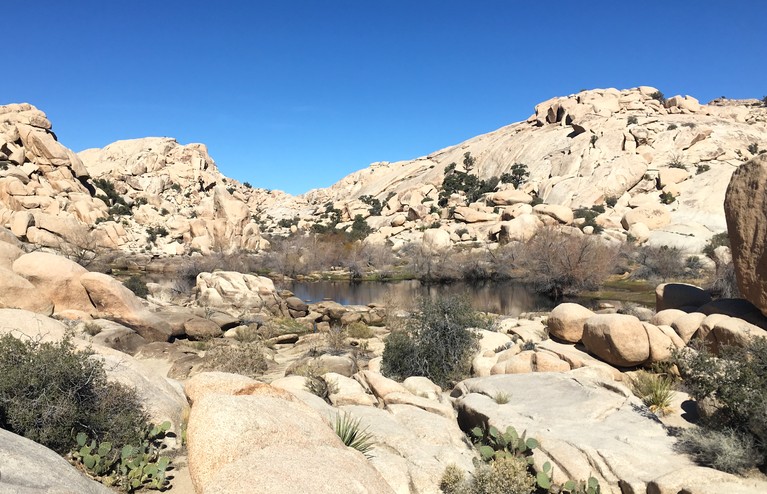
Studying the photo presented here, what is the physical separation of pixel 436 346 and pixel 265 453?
930 cm

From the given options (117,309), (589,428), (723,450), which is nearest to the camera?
(723,450)

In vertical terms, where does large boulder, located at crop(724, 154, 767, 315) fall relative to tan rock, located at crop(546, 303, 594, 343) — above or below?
above

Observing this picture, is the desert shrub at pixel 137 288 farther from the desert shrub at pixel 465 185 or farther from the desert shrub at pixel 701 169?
the desert shrub at pixel 701 169

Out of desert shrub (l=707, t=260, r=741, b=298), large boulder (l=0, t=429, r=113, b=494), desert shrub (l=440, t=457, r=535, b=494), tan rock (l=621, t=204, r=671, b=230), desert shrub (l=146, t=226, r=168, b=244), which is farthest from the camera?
desert shrub (l=146, t=226, r=168, b=244)

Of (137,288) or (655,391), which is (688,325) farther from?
(137,288)

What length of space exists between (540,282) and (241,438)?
111ft

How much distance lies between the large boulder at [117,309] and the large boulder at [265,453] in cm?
1470

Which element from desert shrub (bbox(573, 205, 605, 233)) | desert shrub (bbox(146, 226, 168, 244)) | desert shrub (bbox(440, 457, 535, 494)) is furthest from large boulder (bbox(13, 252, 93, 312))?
desert shrub (bbox(573, 205, 605, 233))

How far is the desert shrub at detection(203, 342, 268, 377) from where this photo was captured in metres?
13.7

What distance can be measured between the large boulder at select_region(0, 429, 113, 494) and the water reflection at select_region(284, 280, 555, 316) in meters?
24.5

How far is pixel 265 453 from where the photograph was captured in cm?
488

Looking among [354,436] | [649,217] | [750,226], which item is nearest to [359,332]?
[354,436]

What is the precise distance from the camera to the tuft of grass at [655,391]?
30.0 feet

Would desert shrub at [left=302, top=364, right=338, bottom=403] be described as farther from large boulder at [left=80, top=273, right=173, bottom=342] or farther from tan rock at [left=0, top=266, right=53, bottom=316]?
tan rock at [left=0, top=266, right=53, bottom=316]
